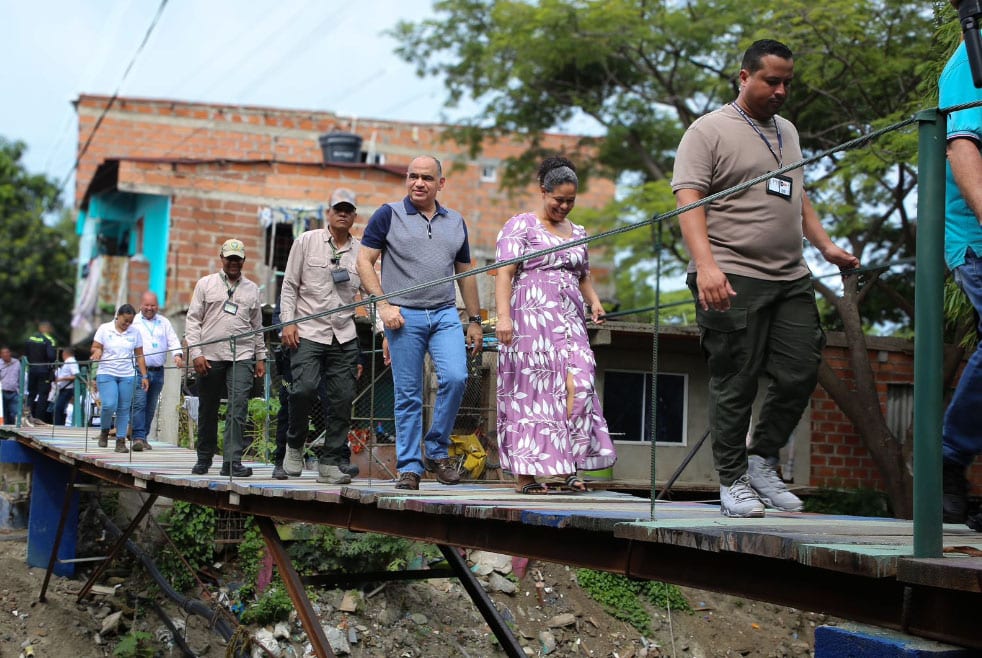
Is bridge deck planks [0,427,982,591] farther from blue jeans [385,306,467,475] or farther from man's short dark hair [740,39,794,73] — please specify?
man's short dark hair [740,39,794,73]

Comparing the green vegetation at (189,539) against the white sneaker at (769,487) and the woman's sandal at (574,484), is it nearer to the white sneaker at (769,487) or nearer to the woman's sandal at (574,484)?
the woman's sandal at (574,484)

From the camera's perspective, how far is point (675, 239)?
16578 mm

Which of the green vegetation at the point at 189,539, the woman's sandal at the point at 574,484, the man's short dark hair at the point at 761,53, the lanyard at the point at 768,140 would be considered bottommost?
the green vegetation at the point at 189,539

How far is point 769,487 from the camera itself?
4.24 metres

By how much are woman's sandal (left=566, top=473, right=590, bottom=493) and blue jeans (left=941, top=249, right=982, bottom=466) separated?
1906 millimetres

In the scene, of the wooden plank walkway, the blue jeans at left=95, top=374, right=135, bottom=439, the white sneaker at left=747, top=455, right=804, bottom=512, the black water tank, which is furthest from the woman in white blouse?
the black water tank

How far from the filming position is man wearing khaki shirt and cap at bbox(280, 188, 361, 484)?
6.64 metres

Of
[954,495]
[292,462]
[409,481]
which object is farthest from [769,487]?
[292,462]

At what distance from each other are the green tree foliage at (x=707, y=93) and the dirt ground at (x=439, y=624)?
8.71 feet

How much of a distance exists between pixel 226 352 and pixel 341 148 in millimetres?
15122

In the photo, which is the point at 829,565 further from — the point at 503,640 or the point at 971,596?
the point at 503,640

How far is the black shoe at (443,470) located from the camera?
6.02 metres

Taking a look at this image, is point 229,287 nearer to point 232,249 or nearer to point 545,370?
point 232,249

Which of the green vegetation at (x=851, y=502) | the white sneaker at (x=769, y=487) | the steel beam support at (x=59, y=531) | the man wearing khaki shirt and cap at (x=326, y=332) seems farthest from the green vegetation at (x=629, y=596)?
the white sneaker at (x=769, y=487)
